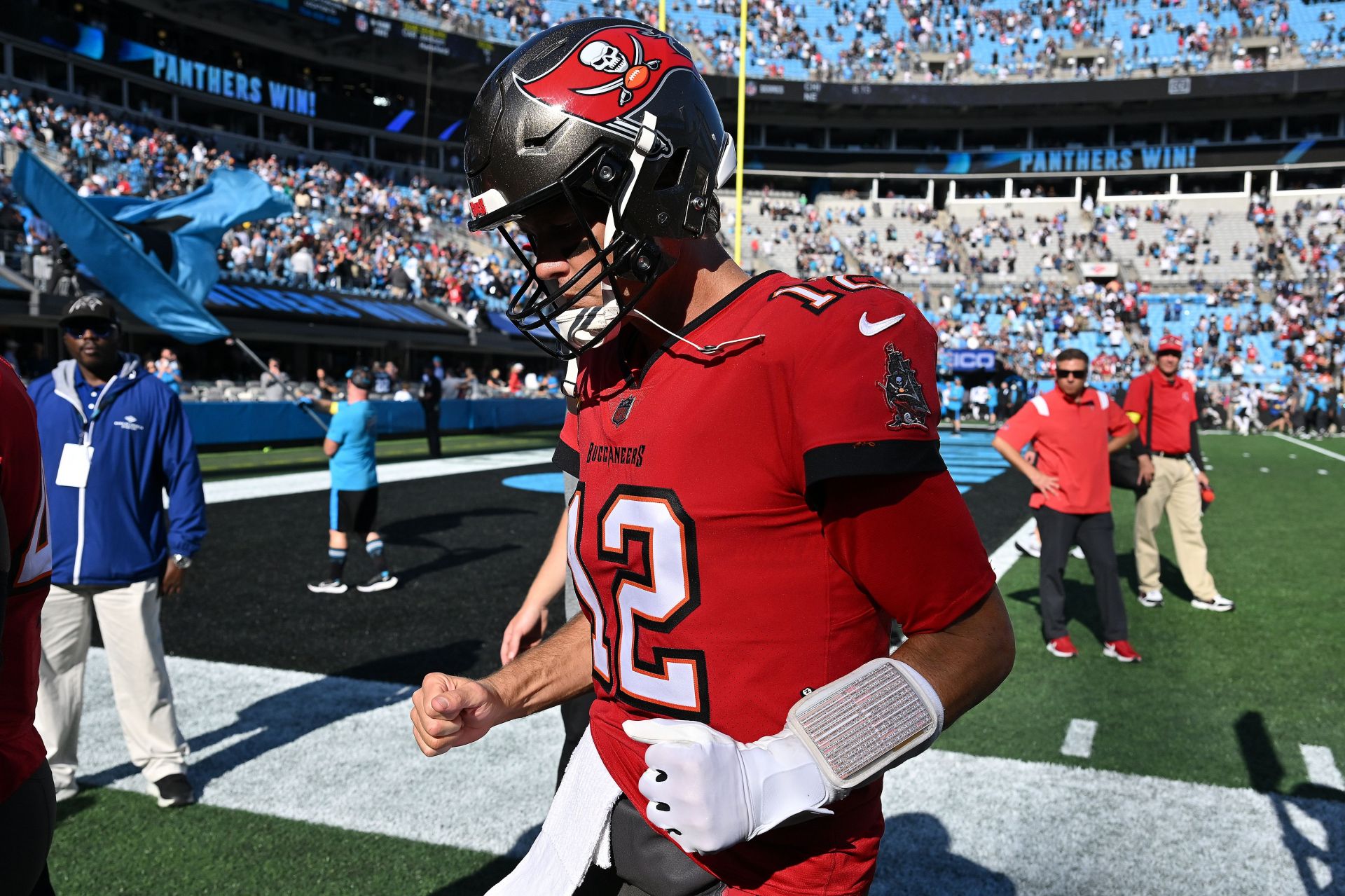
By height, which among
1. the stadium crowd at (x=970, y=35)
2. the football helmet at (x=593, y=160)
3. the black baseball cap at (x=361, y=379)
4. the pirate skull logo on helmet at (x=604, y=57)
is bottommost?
the black baseball cap at (x=361, y=379)

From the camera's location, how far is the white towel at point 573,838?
5.33 ft

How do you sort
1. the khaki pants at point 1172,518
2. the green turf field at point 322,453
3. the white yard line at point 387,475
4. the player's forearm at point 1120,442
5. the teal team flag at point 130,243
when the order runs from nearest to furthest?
the player's forearm at point 1120,442 → the khaki pants at point 1172,518 → the teal team flag at point 130,243 → the white yard line at point 387,475 → the green turf field at point 322,453

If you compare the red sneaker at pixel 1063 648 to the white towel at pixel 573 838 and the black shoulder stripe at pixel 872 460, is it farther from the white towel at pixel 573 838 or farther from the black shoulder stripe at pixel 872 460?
the black shoulder stripe at pixel 872 460

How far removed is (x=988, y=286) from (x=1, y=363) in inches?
1852

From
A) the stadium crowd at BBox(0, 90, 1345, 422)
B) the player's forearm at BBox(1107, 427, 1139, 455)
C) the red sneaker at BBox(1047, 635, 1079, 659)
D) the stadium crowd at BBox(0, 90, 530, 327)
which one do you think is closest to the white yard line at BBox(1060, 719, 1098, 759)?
the red sneaker at BBox(1047, 635, 1079, 659)

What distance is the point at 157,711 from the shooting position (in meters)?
4.22

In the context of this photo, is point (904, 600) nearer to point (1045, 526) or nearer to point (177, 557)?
point (177, 557)

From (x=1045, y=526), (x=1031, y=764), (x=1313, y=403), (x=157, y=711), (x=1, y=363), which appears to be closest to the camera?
(x=1, y=363)

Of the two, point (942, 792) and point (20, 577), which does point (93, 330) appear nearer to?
point (20, 577)

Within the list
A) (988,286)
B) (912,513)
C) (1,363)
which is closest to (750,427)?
(912,513)

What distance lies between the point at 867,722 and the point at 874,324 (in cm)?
53

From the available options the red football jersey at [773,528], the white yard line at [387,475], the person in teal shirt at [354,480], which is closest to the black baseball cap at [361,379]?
the person in teal shirt at [354,480]

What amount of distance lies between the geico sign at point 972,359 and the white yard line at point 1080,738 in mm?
33142

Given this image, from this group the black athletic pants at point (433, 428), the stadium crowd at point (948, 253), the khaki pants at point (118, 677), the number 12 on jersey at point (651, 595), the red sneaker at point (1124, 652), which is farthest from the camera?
the stadium crowd at point (948, 253)
